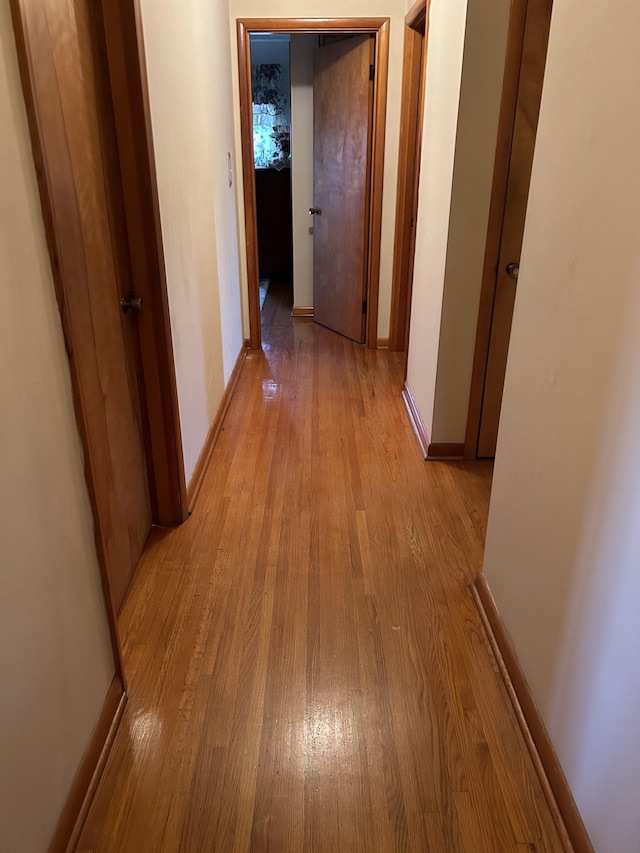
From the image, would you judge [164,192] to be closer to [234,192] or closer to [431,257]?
[431,257]

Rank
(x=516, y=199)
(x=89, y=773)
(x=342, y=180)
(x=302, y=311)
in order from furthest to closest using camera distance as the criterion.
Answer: (x=302, y=311) → (x=342, y=180) → (x=516, y=199) → (x=89, y=773)

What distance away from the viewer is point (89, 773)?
1379mm

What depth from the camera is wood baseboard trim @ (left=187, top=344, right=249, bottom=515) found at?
250cm

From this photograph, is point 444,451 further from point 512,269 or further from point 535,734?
point 535,734

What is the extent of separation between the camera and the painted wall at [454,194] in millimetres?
2256

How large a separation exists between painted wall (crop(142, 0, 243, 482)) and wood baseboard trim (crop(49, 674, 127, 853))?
106 centimetres

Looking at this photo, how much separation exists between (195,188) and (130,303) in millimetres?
983

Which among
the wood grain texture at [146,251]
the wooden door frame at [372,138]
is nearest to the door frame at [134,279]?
the wood grain texture at [146,251]

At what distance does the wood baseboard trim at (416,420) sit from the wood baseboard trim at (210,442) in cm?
99

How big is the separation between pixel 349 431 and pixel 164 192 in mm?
1482

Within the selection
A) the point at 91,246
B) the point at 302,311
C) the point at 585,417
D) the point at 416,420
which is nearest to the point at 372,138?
the point at 302,311

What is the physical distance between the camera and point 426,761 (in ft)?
4.84

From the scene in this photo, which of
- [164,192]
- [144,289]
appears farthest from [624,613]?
[164,192]

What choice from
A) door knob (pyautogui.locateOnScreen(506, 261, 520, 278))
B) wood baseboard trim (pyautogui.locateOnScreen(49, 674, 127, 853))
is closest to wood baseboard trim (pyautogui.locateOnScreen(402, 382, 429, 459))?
door knob (pyautogui.locateOnScreen(506, 261, 520, 278))
